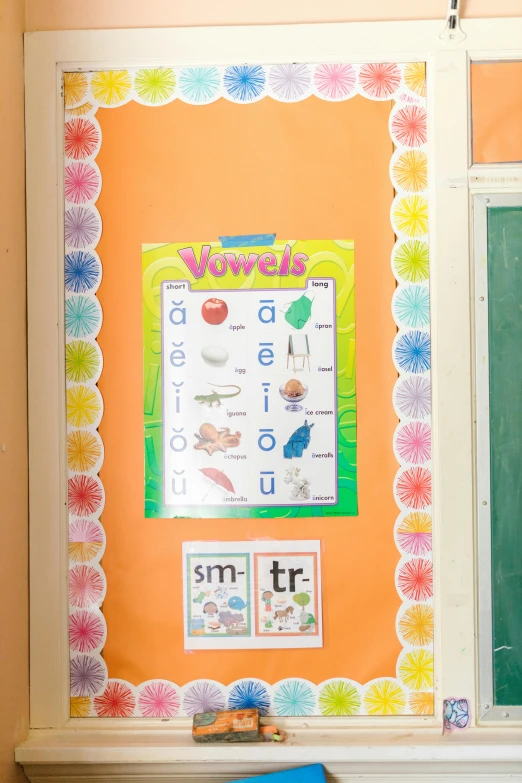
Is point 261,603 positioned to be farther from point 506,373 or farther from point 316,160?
point 316,160

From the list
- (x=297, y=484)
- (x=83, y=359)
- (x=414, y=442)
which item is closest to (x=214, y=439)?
(x=297, y=484)

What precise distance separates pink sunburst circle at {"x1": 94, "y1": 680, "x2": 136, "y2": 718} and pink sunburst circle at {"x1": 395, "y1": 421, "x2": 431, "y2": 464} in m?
0.82

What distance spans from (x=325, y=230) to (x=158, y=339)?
45 centimetres

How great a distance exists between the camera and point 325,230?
1.37m

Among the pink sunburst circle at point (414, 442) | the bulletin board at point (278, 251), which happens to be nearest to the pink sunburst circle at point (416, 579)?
the bulletin board at point (278, 251)

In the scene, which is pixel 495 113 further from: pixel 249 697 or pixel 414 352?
pixel 249 697

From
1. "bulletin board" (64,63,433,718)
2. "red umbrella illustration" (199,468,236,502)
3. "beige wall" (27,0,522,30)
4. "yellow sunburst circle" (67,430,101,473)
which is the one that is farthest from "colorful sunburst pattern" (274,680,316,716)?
"beige wall" (27,0,522,30)

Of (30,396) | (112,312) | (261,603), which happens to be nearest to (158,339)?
(112,312)

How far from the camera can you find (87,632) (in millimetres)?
1378

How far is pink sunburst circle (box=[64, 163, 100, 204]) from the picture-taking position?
1376 millimetres

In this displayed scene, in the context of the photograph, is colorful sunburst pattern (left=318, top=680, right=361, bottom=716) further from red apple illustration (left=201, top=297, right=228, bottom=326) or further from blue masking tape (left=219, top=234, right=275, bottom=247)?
blue masking tape (left=219, top=234, right=275, bottom=247)

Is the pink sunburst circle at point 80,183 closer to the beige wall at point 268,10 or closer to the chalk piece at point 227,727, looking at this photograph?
the beige wall at point 268,10

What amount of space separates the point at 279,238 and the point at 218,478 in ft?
1.84

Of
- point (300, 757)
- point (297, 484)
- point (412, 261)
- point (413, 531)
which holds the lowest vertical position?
point (300, 757)
